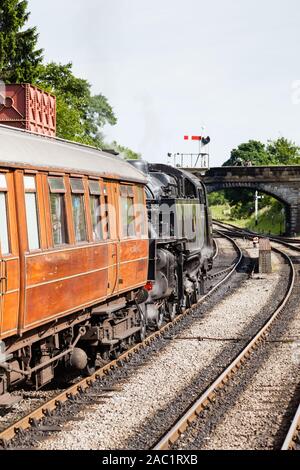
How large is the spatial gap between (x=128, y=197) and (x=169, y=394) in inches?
141

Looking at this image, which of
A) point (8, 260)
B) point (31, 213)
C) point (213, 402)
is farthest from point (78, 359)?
point (8, 260)

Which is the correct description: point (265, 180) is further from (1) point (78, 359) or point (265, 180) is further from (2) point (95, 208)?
(1) point (78, 359)

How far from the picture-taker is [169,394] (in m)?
11.8

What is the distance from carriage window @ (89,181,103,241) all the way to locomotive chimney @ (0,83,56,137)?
175 inches

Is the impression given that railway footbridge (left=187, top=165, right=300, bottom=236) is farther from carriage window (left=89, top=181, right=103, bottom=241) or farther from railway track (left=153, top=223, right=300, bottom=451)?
carriage window (left=89, top=181, right=103, bottom=241)

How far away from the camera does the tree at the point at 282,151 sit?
11088 centimetres

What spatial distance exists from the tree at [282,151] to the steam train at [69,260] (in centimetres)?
9531

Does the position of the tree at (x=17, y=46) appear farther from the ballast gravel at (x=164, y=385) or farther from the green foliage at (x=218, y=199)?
the green foliage at (x=218, y=199)

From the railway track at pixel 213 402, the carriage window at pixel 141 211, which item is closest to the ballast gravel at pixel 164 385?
the railway track at pixel 213 402

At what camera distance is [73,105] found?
6022cm

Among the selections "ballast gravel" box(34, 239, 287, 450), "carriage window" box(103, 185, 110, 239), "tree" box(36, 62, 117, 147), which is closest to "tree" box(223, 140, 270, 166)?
"tree" box(36, 62, 117, 147)

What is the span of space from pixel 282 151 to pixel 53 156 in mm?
103563

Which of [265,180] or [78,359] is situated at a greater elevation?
[265,180]

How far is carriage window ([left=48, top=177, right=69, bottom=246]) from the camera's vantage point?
32.9 ft
